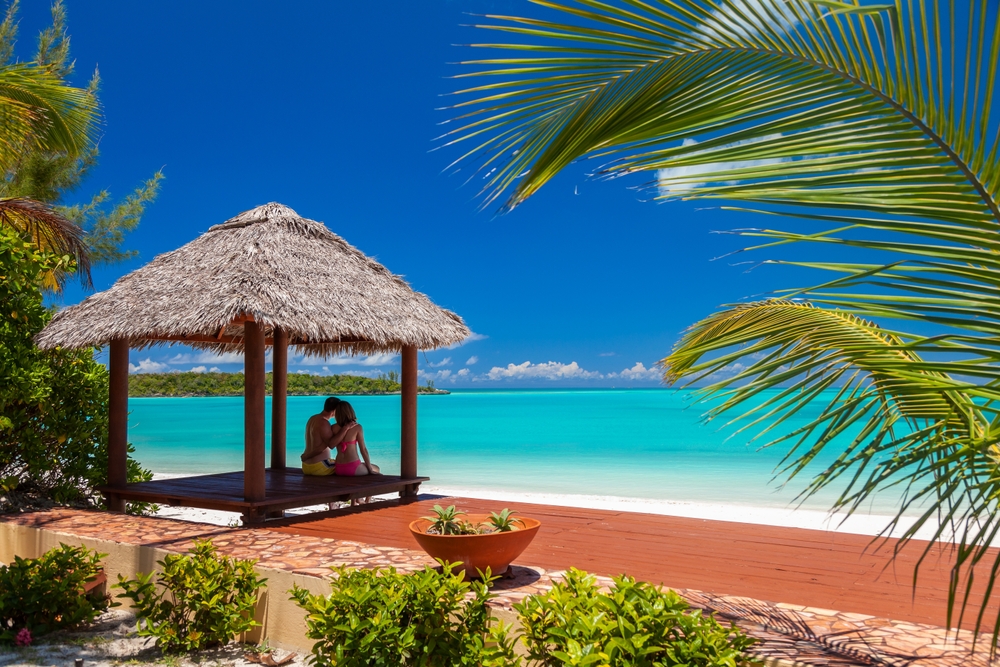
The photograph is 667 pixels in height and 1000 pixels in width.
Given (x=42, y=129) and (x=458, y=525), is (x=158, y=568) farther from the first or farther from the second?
(x=42, y=129)

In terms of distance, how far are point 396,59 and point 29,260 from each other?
39.5 m

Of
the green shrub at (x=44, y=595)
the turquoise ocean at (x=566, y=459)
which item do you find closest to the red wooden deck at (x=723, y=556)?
the green shrub at (x=44, y=595)

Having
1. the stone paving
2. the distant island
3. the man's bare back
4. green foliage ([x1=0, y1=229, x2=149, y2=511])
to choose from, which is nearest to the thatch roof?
green foliage ([x1=0, y1=229, x2=149, y2=511])

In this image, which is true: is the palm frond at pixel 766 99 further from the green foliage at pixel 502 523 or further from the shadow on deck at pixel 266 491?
the shadow on deck at pixel 266 491

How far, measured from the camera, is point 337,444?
6836mm

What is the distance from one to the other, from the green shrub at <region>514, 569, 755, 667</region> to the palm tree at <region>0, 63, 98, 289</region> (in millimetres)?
5544

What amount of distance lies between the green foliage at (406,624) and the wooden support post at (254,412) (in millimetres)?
2449

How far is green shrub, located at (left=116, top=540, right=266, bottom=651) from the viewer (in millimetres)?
3715

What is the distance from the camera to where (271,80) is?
128 feet

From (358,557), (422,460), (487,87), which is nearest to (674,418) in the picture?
(422,460)

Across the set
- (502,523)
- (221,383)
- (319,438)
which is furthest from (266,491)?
(221,383)

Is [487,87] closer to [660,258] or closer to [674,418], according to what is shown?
[674,418]

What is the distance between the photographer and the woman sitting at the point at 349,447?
6.80 meters

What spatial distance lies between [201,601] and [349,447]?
3.11 meters
